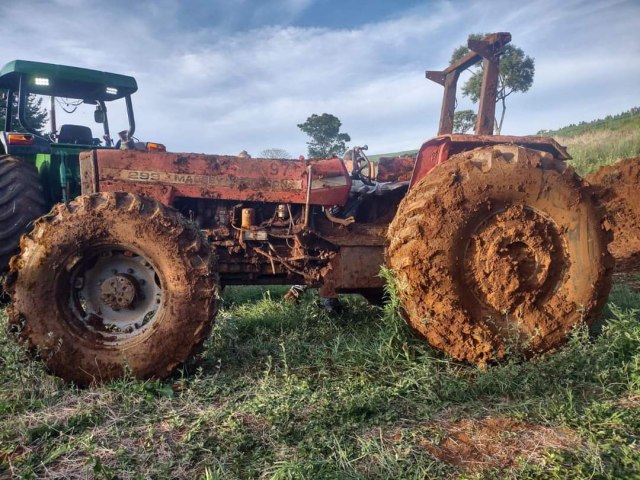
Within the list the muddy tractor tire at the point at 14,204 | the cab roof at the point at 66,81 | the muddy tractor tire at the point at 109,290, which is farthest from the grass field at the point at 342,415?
the cab roof at the point at 66,81

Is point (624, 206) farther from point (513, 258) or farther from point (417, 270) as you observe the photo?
point (417, 270)

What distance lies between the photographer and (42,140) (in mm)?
5551

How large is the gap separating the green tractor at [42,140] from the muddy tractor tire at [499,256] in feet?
9.29

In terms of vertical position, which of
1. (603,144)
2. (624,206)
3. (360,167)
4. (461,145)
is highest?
(603,144)

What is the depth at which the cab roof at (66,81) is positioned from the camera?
18.6 feet

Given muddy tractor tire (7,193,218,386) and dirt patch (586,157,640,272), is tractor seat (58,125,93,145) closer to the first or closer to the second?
muddy tractor tire (7,193,218,386)

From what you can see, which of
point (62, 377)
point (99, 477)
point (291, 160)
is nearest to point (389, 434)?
point (99, 477)

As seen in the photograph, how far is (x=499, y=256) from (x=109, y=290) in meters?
2.74

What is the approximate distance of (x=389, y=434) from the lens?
241 cm

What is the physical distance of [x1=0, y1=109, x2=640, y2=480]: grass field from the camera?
2.13 metres

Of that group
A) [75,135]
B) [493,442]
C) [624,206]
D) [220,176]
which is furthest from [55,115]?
[624,206]

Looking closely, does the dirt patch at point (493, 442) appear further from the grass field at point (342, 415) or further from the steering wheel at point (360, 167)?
the steering wheel at point (360, 167)

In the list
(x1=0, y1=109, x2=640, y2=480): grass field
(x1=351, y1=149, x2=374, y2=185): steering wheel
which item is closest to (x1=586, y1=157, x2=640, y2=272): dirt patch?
(x1=351, y1=149, x2=374, y2=185): steering wheel

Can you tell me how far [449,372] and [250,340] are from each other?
64.9 inches
